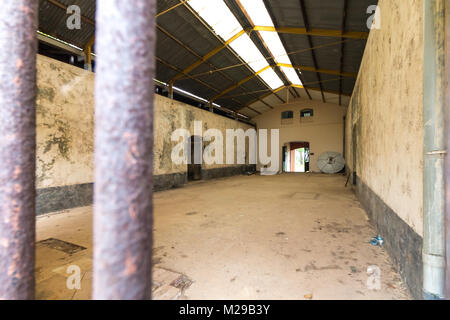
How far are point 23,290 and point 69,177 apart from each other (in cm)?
499

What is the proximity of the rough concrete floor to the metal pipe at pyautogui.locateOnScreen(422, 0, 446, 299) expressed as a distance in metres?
0.50

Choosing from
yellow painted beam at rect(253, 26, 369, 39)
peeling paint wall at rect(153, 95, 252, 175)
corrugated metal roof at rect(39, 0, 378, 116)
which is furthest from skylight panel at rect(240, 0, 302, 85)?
peeling paint wall at rect(153, 95, 252, 175)

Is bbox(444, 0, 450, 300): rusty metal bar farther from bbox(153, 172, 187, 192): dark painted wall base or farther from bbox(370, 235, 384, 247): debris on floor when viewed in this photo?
bbox(153, 172, 187, 192): dark painted wall base

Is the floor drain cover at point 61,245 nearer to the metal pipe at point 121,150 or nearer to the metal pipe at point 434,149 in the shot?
the metal pipe at point 121,150

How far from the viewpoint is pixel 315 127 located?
46.0ft

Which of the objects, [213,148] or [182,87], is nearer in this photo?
[182,87]

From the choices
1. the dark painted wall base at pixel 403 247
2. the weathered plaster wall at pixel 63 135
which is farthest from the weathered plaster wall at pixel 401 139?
the weathered plaster wall at pixel 63 135

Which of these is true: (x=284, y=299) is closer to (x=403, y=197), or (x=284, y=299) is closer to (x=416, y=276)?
(x=416, y=276)

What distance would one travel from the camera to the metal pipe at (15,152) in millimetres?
676

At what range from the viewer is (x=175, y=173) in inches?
320

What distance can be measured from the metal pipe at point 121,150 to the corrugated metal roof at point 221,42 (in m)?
5.31
